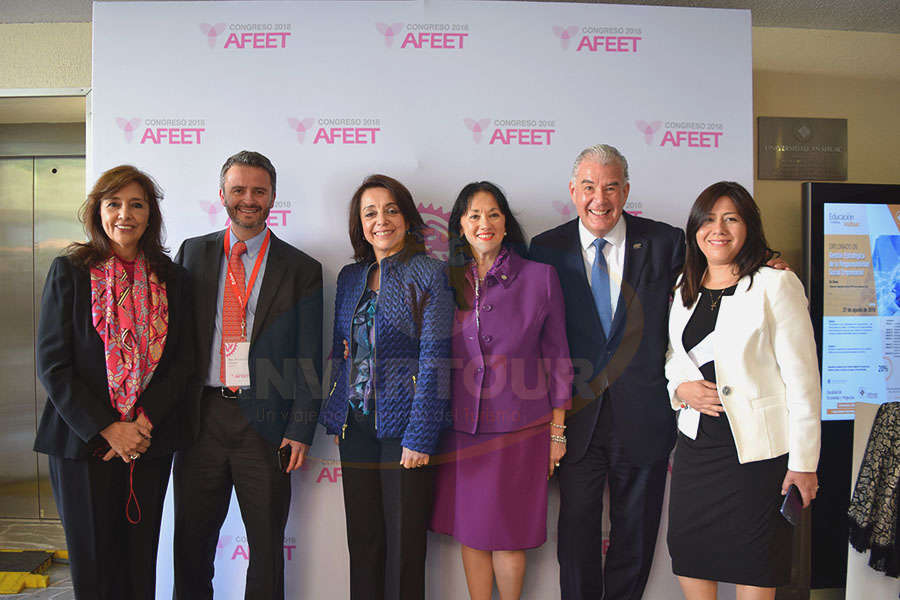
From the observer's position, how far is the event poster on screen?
9.68 feet

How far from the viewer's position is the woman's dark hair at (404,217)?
2.27 m

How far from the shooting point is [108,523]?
6.50 ft

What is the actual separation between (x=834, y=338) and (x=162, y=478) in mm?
3408

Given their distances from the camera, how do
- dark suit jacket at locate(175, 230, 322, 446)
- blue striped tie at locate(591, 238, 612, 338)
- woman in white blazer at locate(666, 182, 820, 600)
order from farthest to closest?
1. blue striped tie at locate(591, 238, 612, 338)
2. dark suit jacket at locate(175, 230, 322, 446)
3. woman in white blazer at locate(666, 182, 820, 600)

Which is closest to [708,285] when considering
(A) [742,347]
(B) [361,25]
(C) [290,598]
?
(A) [742,347]

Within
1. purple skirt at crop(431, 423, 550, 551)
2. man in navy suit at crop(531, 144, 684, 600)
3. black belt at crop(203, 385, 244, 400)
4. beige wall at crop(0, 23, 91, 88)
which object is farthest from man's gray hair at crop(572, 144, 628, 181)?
beige wall at crop(0, 23, 91, 88)

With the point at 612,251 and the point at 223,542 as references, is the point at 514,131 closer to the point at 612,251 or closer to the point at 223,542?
the point at 612,251

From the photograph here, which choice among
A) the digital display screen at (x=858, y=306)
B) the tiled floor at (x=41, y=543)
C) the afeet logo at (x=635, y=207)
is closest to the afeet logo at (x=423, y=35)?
the afeet logo at (x=635, y=207)

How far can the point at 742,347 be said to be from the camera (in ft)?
6.20

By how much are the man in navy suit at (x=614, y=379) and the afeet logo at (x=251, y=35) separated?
1.65 metres

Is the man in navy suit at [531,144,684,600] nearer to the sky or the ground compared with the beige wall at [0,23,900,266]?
nearer to the ground

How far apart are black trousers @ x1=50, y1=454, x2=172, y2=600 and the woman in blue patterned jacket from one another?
0.74m

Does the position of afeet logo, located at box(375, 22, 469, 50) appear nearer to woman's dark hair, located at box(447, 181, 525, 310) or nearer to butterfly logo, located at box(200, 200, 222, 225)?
woman's dark hair, located at box(447, 181, 525, 310)

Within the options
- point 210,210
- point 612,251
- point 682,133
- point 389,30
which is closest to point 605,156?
point 612,251
